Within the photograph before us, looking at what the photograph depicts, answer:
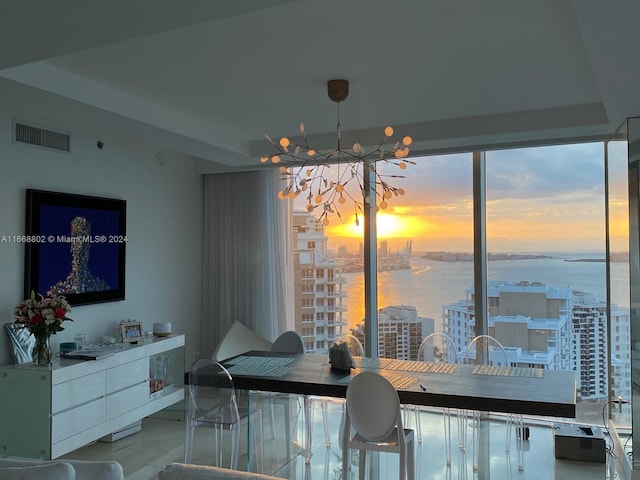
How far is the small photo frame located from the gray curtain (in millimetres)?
1337

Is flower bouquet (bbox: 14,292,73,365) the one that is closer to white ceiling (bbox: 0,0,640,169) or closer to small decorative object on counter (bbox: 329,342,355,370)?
white ceiling (bbox: 0,0,640,169)

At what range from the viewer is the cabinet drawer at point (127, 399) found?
4.44 metres

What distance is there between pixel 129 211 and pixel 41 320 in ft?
5.21

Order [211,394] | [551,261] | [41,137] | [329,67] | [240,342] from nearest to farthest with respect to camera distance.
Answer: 1. [329,67]
2. [211,394]
3. [41,137]
4. [551,261]
5. [240,342]

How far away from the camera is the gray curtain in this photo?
6113 millimetres

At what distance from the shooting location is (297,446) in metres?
4.55

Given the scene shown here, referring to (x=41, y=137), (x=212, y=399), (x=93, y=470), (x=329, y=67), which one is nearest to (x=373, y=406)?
(x=212, y=399)

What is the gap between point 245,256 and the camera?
6.23m

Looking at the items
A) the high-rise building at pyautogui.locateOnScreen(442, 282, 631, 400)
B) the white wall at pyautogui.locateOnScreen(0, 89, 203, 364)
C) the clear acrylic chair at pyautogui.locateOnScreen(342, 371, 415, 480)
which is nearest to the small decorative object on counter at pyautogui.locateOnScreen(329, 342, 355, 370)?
the clear acrylic chair at pyautogui.locateOnScreen(342, 371, 415, 480)

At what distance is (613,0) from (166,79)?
101 inches

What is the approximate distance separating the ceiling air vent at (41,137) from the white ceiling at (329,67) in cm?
23

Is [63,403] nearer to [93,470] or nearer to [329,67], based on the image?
[93,470]

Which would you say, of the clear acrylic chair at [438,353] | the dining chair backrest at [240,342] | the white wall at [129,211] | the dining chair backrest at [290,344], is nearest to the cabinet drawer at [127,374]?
the white wall at [129,211]

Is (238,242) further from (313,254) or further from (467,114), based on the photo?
(467,114)
